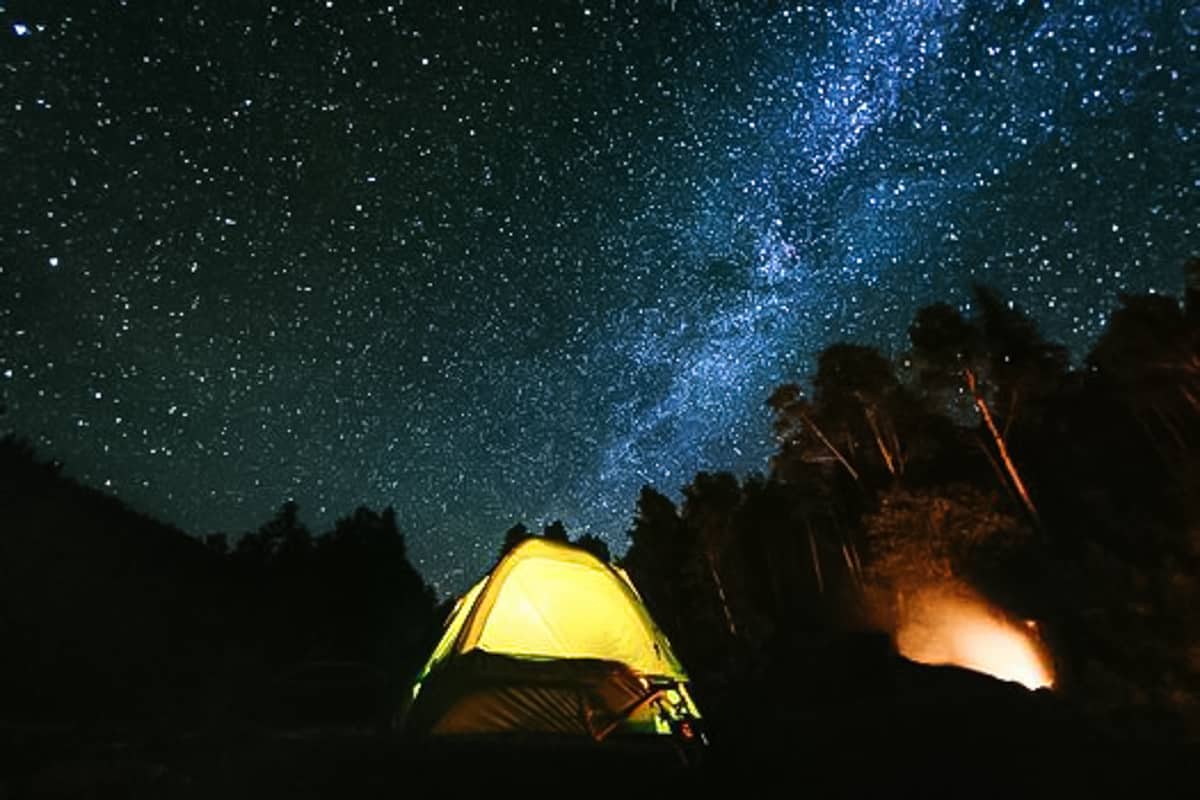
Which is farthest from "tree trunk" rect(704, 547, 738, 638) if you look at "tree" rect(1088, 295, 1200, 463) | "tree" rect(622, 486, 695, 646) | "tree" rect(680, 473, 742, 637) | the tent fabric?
the tent fabric

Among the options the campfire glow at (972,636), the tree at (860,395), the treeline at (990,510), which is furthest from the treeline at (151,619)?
the tree at (860,395)

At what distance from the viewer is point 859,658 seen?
17766mm

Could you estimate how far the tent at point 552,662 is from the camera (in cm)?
612

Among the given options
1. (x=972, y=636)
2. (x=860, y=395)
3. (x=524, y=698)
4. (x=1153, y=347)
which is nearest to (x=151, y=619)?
(x=524, y=698)

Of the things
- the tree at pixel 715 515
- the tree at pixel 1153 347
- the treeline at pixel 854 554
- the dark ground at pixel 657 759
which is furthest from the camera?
the tree at pixel 715 515

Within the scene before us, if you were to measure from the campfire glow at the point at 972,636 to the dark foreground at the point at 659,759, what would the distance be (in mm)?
11893

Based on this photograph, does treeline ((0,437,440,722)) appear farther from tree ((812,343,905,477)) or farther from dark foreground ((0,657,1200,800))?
tree ((812,343,905,477))

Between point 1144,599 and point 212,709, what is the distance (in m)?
16.1

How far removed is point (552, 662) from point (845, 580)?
41.0 metres

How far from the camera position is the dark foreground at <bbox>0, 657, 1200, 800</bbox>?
145 inches

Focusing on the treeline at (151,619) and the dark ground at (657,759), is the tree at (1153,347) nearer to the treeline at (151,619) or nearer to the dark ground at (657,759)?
the dark ground at (657,759)

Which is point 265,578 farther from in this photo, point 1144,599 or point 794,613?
point 1144,599

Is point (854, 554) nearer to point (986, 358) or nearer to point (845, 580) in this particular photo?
point (845, 580)

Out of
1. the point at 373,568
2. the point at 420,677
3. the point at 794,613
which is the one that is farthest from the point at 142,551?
the point at 794,613
